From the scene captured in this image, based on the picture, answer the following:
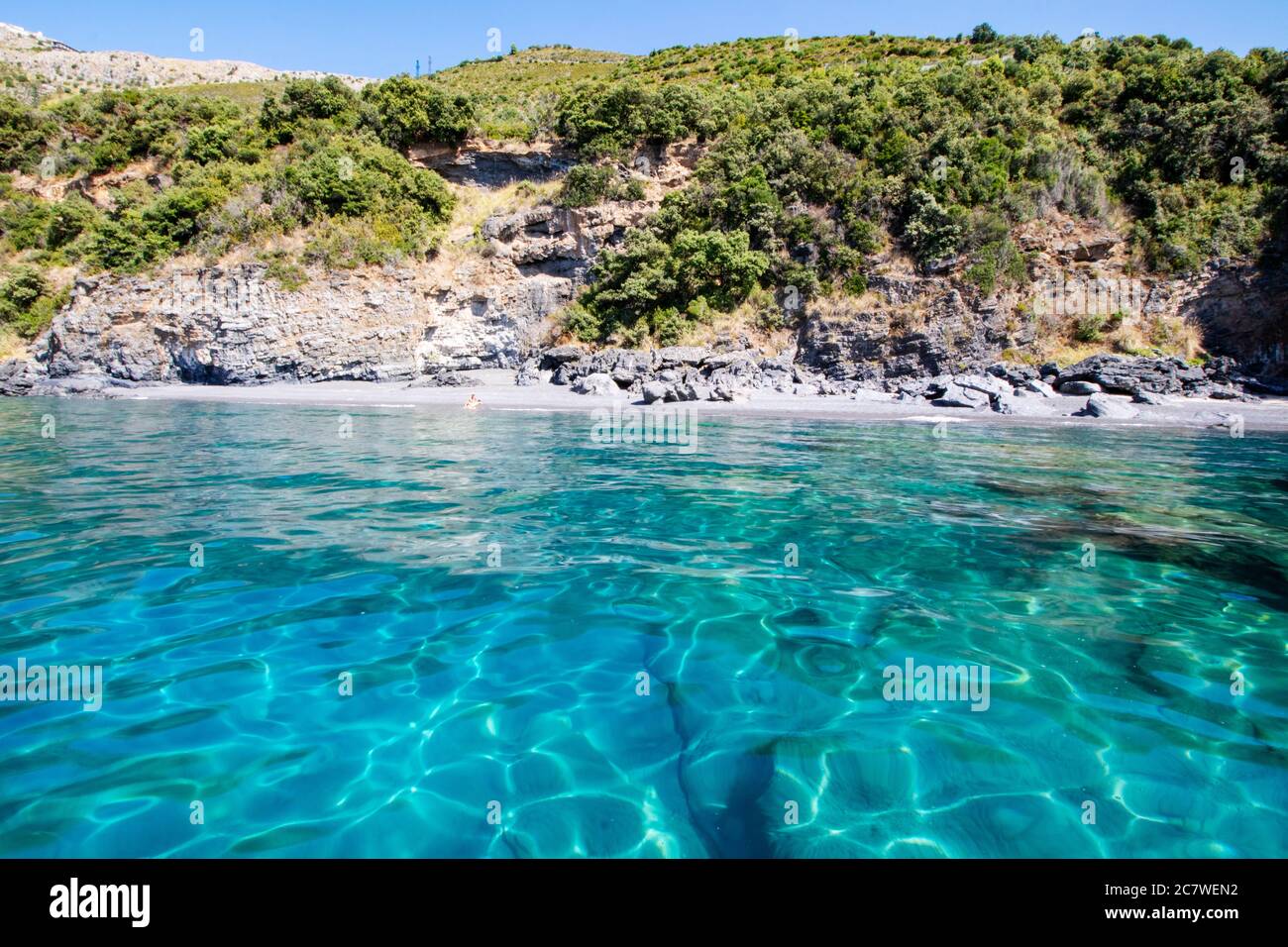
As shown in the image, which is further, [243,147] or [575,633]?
[243,147]

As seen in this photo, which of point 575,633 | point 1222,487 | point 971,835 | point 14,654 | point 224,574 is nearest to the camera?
point 971,835

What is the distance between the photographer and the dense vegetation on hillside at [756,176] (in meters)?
27.0

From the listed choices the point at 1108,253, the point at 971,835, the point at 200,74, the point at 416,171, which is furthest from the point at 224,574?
the point at 200,74

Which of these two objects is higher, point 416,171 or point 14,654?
point 416,171

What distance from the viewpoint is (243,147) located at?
31562mm

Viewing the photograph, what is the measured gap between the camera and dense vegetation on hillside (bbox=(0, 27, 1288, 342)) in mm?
27047

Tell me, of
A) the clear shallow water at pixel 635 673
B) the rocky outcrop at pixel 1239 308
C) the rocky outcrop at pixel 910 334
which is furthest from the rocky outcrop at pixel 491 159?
the clear shallow water at pixel 635 673

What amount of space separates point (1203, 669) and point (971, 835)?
2.61 m

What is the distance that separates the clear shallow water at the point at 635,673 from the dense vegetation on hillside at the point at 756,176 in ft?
70.7

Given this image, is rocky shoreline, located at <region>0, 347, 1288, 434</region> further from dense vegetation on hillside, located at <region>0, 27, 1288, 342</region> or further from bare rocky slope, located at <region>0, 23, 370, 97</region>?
bare rocky slope, located at <region>0, 23, 370, 97</region>

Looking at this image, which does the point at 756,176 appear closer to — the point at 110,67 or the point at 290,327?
the point at 290,327

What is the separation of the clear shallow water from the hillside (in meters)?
21.5

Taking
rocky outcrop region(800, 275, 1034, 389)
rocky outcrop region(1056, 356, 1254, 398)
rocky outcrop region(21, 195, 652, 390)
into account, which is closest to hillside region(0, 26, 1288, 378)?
rocky outcrop region(800, 275, 1034, 389)
